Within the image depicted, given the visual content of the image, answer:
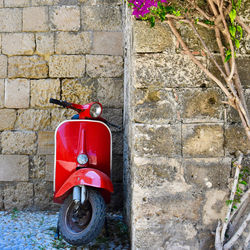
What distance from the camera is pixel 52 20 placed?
338 cm

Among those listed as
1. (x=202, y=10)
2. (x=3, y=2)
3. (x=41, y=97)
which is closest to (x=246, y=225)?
(x=202, y=10)

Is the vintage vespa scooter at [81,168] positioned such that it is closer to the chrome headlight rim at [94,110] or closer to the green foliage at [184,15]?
the chrome headlight rim at [94,110]

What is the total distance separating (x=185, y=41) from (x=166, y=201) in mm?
1143

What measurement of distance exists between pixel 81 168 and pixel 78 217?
16.2 inches

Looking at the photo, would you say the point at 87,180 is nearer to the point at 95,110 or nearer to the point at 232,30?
the point at 95,110

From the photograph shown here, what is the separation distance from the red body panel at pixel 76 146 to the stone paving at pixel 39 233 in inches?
17.7

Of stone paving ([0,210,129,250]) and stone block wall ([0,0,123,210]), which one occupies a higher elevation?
stone block wall ([0,0,123,210])

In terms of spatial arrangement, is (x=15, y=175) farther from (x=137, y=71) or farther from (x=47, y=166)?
(x=137, y=71)

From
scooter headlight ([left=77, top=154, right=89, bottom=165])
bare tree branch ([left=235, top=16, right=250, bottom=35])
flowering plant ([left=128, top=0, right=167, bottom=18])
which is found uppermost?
flowering plant ([left=128, top=0, right=167, bottom=18])

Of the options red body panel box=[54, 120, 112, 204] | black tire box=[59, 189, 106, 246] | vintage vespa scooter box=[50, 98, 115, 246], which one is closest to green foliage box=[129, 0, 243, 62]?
vintage vespa scooter box=[50, 98, 115, 246]

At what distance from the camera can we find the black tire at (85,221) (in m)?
2.04

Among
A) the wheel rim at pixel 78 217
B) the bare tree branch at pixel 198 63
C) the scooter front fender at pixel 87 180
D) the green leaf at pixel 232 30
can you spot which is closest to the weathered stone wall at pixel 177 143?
the bare tree branch at pixel 198 63

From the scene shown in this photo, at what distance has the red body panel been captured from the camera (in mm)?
2447

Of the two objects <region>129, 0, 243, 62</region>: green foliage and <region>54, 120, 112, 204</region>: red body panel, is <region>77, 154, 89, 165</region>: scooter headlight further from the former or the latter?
<region>129, 0, 243, 62</region>: green foliage
